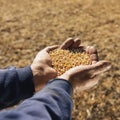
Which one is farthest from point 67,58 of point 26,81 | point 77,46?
point 26,81

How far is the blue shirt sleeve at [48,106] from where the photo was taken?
155 centimetres

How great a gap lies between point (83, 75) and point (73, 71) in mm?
108

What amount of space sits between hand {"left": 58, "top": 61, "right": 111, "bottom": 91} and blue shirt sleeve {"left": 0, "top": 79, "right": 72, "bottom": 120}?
0.56ft

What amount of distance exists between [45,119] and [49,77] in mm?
921

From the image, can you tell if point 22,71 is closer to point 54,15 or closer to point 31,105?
point 31,105

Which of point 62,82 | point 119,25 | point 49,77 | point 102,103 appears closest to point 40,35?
point 119,25

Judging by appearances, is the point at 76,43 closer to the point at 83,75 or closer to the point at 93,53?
the point at 93,53

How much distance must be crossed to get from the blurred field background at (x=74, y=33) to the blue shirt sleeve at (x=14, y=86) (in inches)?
59.4

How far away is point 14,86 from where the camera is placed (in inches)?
89.1

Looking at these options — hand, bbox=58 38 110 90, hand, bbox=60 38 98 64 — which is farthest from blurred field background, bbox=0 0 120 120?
hand, bbox=58 38 110 90

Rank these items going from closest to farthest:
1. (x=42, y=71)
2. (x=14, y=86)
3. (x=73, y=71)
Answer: (x=73, y=71)
(x=14, y=86)
(x=42, y=71)

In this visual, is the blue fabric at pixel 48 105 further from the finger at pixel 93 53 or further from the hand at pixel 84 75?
the finger at pixel 93 53

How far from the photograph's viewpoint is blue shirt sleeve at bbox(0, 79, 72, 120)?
5.10ft

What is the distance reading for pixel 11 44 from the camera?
5145 millimetres
